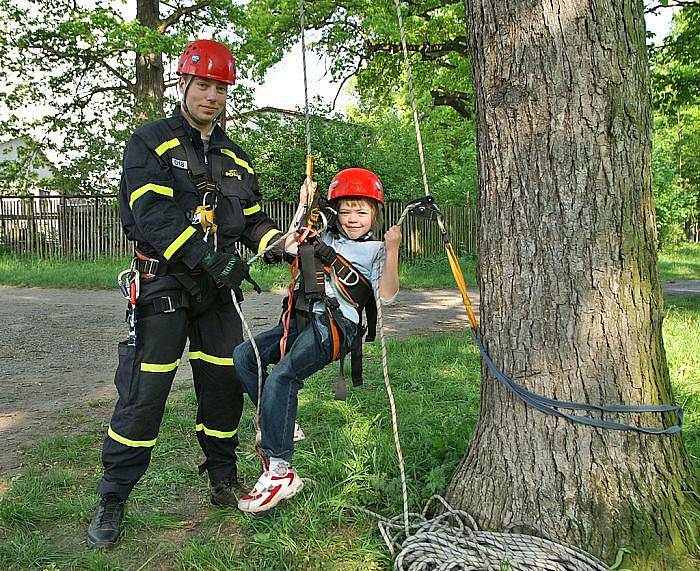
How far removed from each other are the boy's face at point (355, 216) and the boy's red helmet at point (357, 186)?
57 mm

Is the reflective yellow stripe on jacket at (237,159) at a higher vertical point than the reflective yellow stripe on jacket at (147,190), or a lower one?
higher

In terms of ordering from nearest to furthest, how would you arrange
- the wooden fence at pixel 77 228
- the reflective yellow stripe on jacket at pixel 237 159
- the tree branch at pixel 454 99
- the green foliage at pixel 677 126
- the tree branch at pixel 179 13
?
the reflective yellow stripe on jacket at pixel 237 159 < the green foliage at pixel 677 126 < the wooden fence at pixel 77 228 < the tree branch at pixel 454 99 < the tree branch at pixel 179 13

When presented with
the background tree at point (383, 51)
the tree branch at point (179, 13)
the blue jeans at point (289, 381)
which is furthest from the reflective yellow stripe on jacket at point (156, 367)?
the tree branch at point (179, 13)

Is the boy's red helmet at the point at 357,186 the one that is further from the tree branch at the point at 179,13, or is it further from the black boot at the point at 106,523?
the tree branch at the point at 179,13

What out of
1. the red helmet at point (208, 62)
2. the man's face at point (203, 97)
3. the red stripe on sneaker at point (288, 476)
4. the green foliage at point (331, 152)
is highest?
the green foliage at point (331, 152)

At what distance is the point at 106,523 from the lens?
136 inches

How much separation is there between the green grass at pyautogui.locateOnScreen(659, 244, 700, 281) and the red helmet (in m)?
16.9

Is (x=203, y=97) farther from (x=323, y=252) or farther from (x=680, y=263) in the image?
(x=680, y=263)

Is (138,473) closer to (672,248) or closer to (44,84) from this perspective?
(44,84)

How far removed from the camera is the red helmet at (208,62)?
11.4 ft

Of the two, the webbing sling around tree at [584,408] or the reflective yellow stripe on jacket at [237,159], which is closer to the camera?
the webbing sling around tree at [584,408]

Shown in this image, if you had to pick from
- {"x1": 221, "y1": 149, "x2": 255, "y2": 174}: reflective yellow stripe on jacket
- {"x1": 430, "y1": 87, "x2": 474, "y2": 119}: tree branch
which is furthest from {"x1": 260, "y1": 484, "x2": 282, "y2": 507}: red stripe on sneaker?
{"x1": 430, "y1": 87, "x2": 474, "y2": 119}: tree branch

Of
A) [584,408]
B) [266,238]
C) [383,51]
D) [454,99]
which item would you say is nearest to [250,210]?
[266,238]

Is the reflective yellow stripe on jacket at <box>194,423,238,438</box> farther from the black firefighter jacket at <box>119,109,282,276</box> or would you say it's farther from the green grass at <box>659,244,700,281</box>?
the green grass at <box>659,244,700,281</box>
